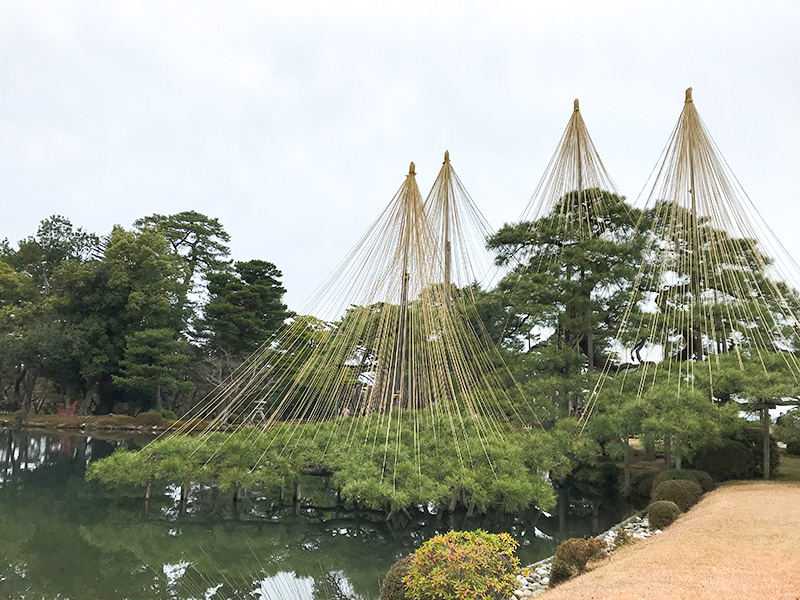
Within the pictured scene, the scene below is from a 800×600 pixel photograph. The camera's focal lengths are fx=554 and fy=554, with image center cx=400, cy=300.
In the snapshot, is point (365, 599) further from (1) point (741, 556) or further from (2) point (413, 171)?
(2) point (413, 171)

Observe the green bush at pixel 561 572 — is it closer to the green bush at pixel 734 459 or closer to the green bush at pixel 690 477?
the green bush at pixel 690 477

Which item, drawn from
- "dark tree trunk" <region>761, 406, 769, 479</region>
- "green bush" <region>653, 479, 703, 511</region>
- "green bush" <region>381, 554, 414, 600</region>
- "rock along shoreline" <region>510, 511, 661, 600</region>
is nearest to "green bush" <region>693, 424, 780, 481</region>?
"dark tree trunk" <region>761, 406, 769, 479</region>

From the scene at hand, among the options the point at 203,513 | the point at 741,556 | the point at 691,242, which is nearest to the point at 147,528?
the point at 203,513

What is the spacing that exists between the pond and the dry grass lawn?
7.04 feet

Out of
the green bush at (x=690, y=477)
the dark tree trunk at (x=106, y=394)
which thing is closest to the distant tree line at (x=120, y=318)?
the dark tree trunk at (x=106, y=394)

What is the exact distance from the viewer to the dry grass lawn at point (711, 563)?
3.64 meters

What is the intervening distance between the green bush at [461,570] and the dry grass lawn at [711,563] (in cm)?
38

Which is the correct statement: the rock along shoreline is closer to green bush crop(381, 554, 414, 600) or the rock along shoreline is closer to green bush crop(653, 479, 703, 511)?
green bush crop(653, 479, 703, 511)

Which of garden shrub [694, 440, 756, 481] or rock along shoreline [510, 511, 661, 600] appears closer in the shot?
rock along shoreline [510, 511, 661, 600]

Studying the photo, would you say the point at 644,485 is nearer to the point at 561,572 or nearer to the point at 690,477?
the point at 690,477

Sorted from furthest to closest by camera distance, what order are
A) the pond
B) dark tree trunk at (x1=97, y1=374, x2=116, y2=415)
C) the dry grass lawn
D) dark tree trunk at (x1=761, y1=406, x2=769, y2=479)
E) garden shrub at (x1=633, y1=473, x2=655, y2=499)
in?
dark tree trunk at (x1=97, y1=374, x2=116, y2=415) → garden shrub at (x1=633, y1=473, x2=655, y2=499) → dark tree trunk at (x1=761, y1=406, x2=769, y2=479) → the pond → the dry grass lawn

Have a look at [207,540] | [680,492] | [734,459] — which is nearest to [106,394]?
[207,540]

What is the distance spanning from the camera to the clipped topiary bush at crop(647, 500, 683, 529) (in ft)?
22.9

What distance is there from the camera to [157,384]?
21.3 m
